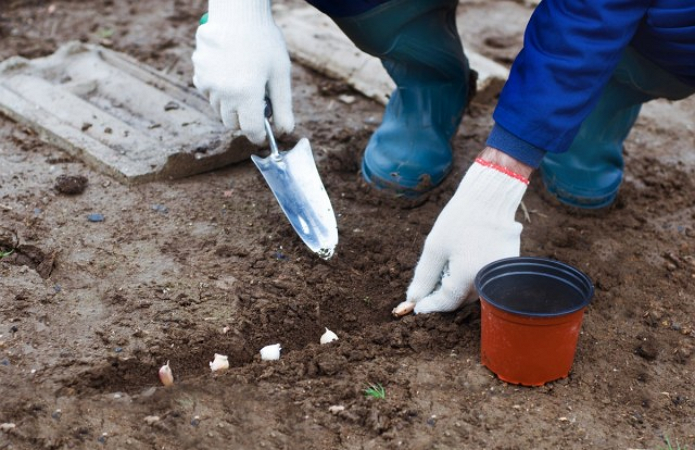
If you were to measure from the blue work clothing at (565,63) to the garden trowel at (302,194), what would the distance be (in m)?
0.55

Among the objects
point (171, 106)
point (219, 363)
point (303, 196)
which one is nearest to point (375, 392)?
point (219, 363)

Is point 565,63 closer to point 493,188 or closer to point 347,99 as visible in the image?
point 493,188

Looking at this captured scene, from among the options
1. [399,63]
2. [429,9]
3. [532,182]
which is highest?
[429,9]

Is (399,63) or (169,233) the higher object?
(399,63)

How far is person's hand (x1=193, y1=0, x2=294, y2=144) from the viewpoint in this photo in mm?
2238

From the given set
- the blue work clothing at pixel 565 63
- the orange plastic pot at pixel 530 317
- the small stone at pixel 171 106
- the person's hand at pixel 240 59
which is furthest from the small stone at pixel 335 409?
the small stone at pixel 171 106

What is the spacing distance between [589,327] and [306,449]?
32.6 inches

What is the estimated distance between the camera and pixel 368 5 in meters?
2.48

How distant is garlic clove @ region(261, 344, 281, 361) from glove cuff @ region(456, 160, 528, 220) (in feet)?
1.89

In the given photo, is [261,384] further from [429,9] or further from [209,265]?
[429,9]

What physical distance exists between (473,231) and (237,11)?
2.75 feet

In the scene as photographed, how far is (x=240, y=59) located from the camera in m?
2.24

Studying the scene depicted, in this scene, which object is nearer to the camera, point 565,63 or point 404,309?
point 565,63

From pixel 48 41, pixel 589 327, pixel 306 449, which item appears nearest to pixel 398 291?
pixel 589 327
